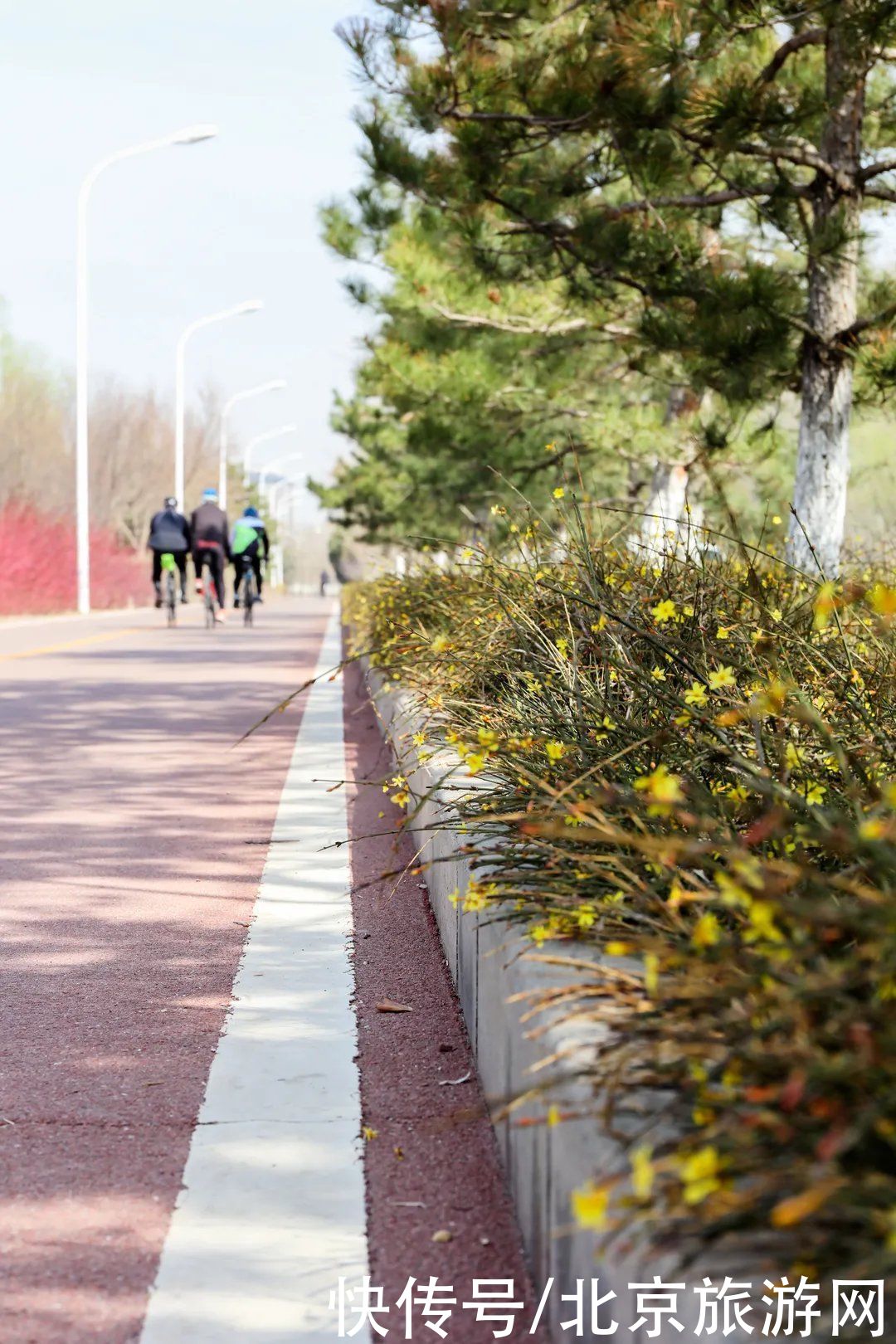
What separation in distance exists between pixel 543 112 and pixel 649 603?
20.5 ft

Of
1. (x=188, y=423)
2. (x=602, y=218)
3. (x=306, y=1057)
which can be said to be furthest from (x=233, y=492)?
(x=306, y=1057)

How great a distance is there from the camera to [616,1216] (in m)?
2.22

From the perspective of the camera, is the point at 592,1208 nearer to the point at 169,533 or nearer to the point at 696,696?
the point at 696,696

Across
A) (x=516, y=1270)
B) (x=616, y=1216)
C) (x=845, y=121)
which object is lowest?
(x=516, y=1270)

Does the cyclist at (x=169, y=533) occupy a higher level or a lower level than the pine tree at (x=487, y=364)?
lower

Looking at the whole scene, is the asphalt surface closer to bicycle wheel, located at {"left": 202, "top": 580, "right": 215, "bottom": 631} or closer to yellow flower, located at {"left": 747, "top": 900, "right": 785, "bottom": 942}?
yellow flower, located at {"left": 747, "top": 900, "right": 785, "bottom": 942}

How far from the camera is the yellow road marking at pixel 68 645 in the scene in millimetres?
19316

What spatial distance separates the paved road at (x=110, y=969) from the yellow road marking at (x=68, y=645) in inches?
260

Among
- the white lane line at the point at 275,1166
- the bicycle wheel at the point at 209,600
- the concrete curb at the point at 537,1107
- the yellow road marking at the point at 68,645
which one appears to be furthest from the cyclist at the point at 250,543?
the concrete curb at the point at 537,1107

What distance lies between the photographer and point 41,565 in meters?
39.5

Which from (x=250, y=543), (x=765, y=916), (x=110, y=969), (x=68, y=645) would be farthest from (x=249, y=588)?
(x=765, y=916)

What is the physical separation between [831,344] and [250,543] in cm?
1504

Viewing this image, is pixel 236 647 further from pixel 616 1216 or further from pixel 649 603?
pixel 616 1216

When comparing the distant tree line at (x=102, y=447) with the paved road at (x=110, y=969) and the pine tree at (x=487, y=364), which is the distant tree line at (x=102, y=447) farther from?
the paved road at (x=110, y=969)
